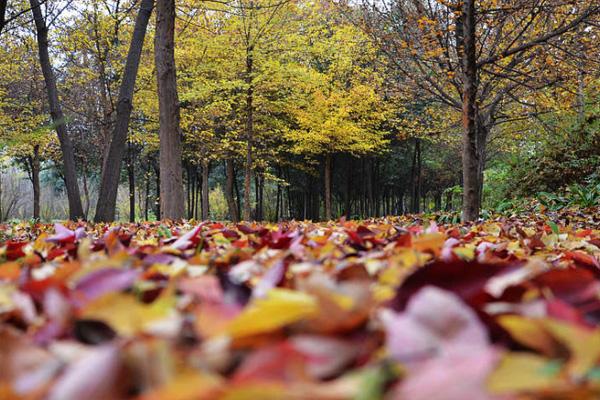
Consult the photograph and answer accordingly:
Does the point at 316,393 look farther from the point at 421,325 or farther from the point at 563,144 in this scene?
the point at 563,144

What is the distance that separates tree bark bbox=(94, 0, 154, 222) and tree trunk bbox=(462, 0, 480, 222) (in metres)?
5.52

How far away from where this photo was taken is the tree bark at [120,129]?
8.37 meters

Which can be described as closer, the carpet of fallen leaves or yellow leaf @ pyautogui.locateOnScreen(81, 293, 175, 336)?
the carpet of fallen leaves

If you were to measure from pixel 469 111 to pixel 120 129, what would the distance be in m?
5.65

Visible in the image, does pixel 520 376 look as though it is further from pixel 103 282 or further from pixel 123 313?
pixel 103 282

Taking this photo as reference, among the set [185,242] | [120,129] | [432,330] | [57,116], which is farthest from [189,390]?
[57,116]

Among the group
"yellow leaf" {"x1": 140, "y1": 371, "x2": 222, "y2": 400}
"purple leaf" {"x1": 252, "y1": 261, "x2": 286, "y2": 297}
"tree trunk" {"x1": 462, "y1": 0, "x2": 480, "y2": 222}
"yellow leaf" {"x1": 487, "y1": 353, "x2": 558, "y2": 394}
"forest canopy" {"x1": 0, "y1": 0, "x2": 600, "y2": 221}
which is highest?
"forest canopy" {"x1": 0, "y1": 0, "x2": 600, "y2": 221}

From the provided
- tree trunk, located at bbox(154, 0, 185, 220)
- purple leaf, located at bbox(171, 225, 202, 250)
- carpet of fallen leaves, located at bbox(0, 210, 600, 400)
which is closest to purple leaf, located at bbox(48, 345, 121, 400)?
carpet of fallen leaves, located at bbox(0, 210, 600, 400)

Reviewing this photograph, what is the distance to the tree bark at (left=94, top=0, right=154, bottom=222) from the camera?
837 cm

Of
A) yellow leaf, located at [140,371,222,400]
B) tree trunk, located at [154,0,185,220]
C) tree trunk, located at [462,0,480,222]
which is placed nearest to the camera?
yellow leaf, located at [140,371,222,400]

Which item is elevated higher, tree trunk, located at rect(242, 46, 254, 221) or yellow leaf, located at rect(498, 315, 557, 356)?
tree trunk, located at rect(242, 46, 254, 221)

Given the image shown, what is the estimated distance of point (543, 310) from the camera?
1.70 ft

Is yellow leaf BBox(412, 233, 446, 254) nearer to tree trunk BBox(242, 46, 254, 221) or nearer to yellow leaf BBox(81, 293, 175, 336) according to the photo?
yellow leaf BBox(81, 293, 175, 336)

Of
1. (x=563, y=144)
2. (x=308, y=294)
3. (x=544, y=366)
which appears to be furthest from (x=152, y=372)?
(x=563, y=144)
